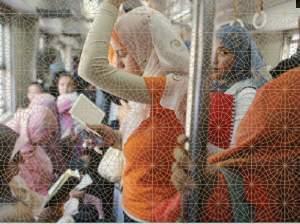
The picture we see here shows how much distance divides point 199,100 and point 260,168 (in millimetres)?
366

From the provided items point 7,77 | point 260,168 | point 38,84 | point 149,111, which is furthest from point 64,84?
point 260,168

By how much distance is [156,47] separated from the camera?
1.72 m

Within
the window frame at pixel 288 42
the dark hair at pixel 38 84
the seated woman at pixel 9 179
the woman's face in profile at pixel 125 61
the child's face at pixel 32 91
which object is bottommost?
the seated woman at pixel 9 179

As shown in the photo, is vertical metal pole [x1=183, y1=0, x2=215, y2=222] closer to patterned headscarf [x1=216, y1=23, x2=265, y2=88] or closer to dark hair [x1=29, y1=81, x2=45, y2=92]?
patterned headscarf [x1=216, y1=23, x2=265, y2=88]

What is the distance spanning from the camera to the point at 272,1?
67.2 inches

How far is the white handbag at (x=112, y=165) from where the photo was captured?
1.77m

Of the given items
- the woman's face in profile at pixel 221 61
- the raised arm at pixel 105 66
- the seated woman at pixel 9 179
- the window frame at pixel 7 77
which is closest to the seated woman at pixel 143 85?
the raised arm at pixel 105 66

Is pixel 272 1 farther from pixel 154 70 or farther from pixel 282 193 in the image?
pixel 282 193

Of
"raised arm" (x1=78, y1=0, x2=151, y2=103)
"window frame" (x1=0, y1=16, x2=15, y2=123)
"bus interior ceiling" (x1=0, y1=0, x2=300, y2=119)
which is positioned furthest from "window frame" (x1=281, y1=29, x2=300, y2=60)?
"window frame" (x1=0, y1=16, x2=15, y2=123)

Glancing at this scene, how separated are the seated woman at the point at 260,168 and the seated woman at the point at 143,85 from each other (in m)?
0.07

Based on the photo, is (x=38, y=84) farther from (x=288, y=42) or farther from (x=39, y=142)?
(x=288, y=42)

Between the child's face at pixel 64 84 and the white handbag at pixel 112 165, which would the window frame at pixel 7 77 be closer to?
the child's face at pixel 64 84

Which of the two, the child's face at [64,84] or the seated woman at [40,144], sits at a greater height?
the child's face at [64,84]

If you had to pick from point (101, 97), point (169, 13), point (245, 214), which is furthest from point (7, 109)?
point (245, 214)
